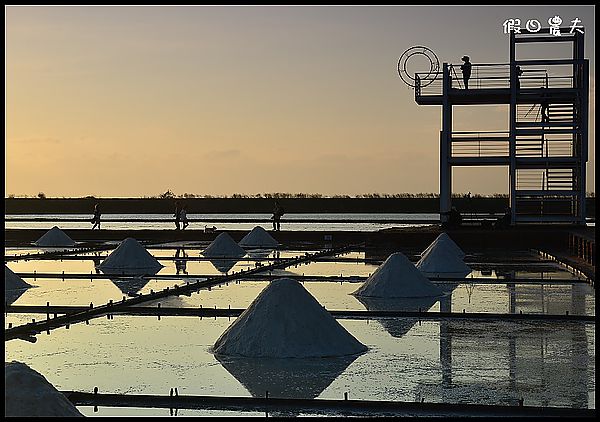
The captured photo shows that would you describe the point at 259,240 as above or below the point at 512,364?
above

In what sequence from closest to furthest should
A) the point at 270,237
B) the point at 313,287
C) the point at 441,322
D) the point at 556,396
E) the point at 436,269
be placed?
the point at 556,396
the point at 441,322
the point at 313,287
the point at 436,269
the point at 270,237

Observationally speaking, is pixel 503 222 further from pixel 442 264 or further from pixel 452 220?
pixel 442 264

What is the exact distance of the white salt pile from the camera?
21.2ft

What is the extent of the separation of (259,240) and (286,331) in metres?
23.0

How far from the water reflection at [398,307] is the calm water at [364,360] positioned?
29 millimetres

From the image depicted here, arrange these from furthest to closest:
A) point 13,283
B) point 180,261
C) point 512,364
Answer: point 180,261 < point 13,283 < point 512,364

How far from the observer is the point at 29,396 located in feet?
21.5

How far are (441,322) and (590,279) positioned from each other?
7912 mm

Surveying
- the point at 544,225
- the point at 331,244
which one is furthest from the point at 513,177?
the point at 331,244

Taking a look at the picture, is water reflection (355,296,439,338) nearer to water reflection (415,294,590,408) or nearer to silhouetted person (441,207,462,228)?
water reflection (415,294,590,408)

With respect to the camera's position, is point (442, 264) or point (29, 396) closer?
point (29, 396)

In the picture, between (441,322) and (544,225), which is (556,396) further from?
(544,225)

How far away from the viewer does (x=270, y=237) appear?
35031mm

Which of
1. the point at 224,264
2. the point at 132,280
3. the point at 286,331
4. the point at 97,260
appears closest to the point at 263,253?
the point at 224,264
